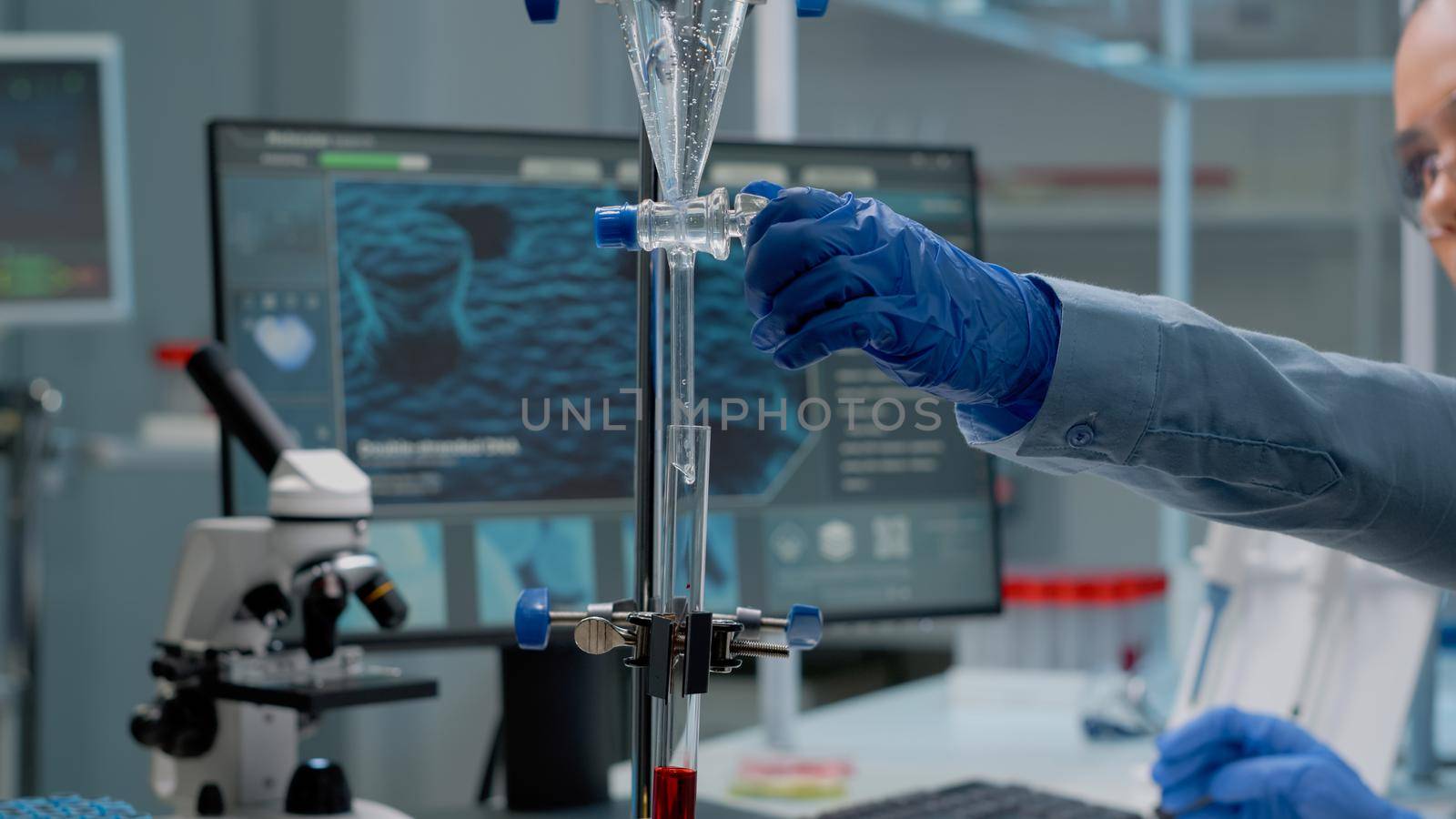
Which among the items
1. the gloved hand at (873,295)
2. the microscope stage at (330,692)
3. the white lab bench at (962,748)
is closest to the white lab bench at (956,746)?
the white lab bench at (962,748)

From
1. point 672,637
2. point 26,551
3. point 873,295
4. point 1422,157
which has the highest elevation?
point 1422,157

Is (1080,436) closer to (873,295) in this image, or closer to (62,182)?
(873,295)

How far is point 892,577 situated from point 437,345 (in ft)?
1.53


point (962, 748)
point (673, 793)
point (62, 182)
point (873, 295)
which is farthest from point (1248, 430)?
point (62, 182)

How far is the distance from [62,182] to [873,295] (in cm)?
217

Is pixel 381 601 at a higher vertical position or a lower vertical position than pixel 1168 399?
lower

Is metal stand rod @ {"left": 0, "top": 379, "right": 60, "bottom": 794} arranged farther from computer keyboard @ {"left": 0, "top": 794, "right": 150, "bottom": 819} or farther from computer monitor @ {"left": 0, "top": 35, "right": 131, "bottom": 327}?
computer keyboard @ {"left": 0, "top": 794, "right": 150, "bottom": 819}

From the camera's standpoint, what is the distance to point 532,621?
688mm

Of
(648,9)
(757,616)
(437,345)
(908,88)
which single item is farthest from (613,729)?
(908,88)

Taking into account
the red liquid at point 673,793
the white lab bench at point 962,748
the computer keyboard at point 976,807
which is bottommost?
the white lab bench at point 962,748

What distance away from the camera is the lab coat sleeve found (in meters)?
0.80

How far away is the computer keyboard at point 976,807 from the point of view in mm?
1145

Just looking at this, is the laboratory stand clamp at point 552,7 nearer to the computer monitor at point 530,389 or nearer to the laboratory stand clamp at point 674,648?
the laboratory stand clamp at point 674,648

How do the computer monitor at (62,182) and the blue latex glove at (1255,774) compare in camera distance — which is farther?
the computer monitor at (62,182)
